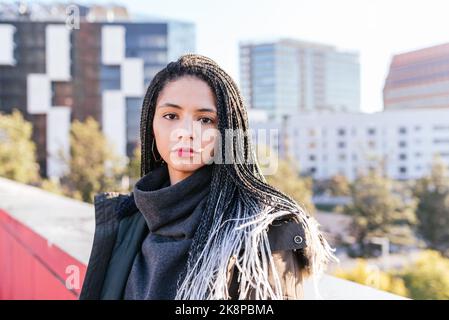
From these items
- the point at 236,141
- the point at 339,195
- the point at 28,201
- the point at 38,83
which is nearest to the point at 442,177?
the point at 339,195

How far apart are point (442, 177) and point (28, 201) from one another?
697 inches

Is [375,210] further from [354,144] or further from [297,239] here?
[297,239]

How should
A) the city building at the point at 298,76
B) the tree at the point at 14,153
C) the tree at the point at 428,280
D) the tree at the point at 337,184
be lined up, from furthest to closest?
1. the city building at the point at 298,76
2. the tree at the point at 337,184
3. the tree at the point at 14,153
4. the tree at the point at 428,280

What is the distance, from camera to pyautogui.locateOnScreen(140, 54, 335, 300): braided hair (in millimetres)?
685

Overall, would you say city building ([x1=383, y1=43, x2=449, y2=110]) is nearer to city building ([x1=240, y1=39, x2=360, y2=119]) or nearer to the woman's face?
the woman's face

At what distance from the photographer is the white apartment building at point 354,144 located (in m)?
27.4

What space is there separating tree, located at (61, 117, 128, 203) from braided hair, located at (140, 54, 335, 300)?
17847 mm

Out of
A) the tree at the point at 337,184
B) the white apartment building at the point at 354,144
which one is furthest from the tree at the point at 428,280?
the tree at the point at 337,184

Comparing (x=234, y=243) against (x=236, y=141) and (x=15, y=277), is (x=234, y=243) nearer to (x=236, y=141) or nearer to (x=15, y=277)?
(x=236, y=141)

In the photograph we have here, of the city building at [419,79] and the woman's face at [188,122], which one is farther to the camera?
the city building at [419,79]

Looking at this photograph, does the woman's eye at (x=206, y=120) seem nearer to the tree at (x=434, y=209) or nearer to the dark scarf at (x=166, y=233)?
the dark scarf at (x=166, y=233)

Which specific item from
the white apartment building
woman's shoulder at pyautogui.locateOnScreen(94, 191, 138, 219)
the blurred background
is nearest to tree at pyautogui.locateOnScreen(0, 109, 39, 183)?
the blurred background

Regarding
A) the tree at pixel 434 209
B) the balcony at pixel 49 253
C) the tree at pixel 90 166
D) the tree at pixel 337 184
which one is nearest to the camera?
the balcony at pixel 49 253

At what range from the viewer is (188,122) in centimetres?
77
